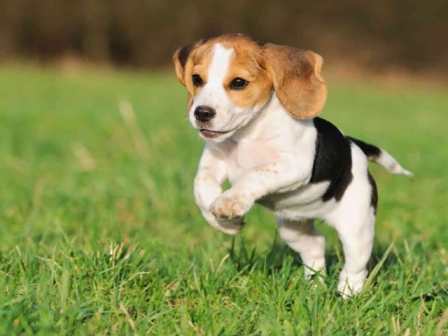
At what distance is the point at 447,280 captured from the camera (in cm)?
405

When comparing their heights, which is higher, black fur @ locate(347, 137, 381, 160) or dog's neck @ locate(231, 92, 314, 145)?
dog's neck @ locate(231, 92, 314, 145)

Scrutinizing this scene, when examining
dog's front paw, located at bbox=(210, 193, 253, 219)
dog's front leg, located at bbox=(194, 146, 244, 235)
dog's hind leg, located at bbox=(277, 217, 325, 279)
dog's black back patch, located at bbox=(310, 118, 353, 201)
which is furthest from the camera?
dog's hind leg, located at bbox=(277, 217, 325, 279)

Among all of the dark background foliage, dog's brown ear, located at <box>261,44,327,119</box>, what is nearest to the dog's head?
dog's brown ear, located at <box>261,44,327,119</box>

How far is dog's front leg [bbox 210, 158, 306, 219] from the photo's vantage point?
3.36 metres

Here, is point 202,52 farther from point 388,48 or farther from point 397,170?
point 388,48

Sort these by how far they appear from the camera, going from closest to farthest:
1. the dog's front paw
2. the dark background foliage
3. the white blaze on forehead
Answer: the dog's front paw < the white blaze on forehead < the dark background foliage

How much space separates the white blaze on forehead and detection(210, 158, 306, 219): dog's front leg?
18.1 inches

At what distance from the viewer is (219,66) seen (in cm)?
356

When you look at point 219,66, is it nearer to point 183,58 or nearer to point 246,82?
point 246,82

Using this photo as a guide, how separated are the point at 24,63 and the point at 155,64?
17.7ft

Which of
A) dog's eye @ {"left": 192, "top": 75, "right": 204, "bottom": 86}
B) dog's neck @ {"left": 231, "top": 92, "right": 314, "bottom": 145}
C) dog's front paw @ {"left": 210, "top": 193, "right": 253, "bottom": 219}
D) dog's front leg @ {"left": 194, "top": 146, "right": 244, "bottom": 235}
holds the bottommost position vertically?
dog's front leg @ {"left": 194, "top": 146, "right": 244, "bottom": 235}

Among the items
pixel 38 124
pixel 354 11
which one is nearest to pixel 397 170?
pixel 38 124

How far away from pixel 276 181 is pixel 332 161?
44cm

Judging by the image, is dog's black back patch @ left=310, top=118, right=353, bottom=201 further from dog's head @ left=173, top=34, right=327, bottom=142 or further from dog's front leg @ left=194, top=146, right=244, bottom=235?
dog's front leg @ left=194, top=146, right=244, bottom=235
